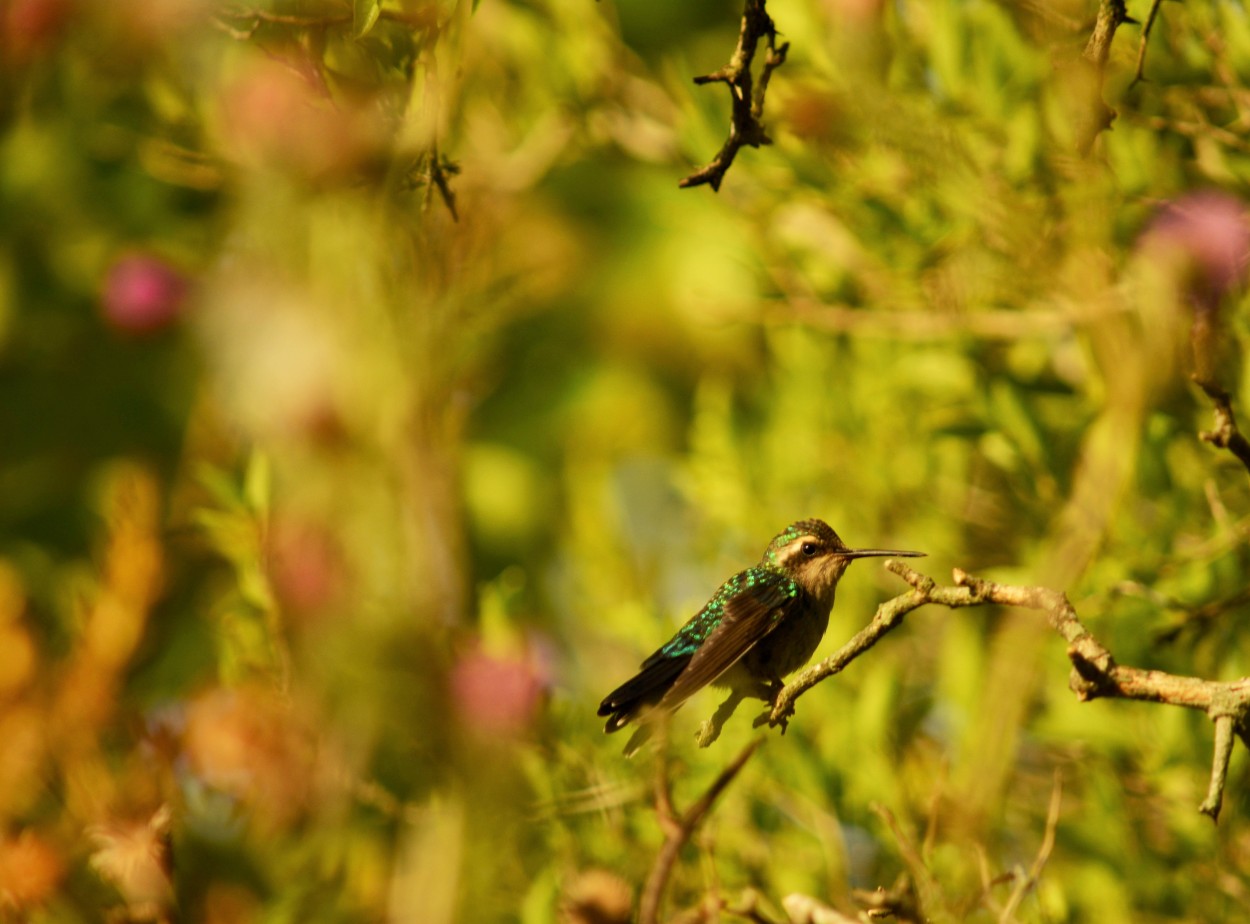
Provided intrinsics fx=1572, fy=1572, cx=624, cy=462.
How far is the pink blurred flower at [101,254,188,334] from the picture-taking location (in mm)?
4441

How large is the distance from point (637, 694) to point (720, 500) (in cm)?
189

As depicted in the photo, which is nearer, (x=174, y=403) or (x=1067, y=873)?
(x=1067, y=873)

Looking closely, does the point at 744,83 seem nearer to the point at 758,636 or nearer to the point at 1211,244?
the point at 758,636

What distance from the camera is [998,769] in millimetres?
2188

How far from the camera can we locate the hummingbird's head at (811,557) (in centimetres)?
157

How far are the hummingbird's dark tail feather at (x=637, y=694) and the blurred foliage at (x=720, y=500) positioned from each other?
1.04ft

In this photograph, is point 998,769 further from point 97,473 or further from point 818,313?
point 97,473

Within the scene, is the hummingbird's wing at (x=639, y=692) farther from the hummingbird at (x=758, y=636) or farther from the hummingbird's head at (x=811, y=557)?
the hummingbird's head at (x=811, y=557)

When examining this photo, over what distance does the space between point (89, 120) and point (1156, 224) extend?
3.03 meters

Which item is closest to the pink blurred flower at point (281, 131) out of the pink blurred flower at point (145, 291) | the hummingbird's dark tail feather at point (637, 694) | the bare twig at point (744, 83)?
the bare twig at point (744, 83)

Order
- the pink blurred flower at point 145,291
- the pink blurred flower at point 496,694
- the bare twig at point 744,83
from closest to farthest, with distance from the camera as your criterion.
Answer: the bare twig at point 744,83 < the pink blurred flower at point 496,694 < the pink blurred flower at point 145,291

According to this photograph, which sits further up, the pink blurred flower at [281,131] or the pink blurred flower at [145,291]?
the pink blurred flower at [281,131]

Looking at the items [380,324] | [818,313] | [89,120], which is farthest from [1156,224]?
[89,120]

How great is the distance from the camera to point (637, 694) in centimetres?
134
